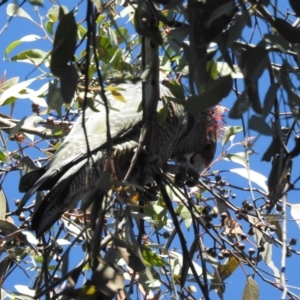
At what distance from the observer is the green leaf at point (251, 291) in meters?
2.29

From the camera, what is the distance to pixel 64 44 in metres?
1.52

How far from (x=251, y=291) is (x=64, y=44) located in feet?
3.80

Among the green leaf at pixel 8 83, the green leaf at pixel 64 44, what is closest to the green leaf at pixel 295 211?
the green leaf at pixel 8 83

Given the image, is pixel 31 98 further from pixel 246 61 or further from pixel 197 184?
pixel 246 61

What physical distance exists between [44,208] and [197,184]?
0.66 metres

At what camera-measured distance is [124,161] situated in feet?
8.77

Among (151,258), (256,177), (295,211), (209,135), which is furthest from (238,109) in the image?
(209,135)

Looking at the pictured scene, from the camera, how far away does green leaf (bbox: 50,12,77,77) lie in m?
1.49

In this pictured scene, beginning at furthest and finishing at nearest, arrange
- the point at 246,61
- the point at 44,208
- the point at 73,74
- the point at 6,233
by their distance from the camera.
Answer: the point at 6,233 → the point at 44,208 → the point at 73,74 → the point at 246,61

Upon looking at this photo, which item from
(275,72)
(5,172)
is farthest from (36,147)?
(275,72)

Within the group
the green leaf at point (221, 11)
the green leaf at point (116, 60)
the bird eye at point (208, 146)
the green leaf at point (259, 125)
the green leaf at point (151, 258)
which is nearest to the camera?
the green leaf at point (259, 125)

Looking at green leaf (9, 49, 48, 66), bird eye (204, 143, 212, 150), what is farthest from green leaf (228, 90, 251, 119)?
bird eye (204, 143, 212, 150)

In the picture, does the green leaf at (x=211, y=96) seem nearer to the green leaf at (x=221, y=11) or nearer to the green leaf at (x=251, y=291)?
the green leaf at (x=221, y=11)

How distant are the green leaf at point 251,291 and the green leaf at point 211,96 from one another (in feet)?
3.63
